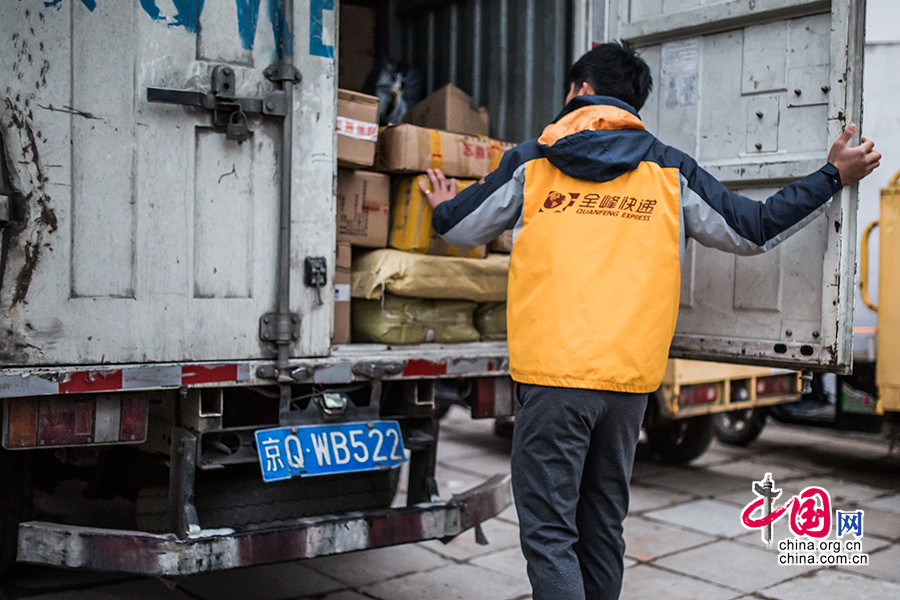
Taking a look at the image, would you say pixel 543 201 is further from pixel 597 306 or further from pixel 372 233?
pixel 372 233

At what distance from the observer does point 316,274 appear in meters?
2.98

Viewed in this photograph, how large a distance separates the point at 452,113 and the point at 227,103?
1563 mm

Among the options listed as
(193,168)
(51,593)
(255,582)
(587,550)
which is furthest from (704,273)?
(51,593)

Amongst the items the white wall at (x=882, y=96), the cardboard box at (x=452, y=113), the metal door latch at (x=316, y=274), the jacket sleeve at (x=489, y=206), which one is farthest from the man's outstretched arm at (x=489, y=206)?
the white wall at (x=882, y=96)

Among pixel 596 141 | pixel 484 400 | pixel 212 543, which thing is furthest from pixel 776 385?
pixel 212 543

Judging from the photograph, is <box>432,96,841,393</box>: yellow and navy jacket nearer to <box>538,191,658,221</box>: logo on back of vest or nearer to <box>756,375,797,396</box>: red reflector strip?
<box>538,191,658,221</box>: logo on back of vest

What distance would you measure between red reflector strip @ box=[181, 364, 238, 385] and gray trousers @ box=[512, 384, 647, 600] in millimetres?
958

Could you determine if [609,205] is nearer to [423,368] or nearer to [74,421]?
[423,368]

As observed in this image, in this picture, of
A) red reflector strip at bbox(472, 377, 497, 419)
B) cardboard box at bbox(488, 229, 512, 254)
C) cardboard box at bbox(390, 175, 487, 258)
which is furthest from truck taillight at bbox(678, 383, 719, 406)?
cardboard box at bbox(390, 175, 487, 258)

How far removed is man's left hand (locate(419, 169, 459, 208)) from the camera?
136 inches

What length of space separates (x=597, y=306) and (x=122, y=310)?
1.48 meters

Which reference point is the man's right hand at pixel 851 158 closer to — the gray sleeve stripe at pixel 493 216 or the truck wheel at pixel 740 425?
the gray sleeve stripe at pixel 493 216

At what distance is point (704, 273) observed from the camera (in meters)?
3.40

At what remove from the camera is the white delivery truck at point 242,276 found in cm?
257
